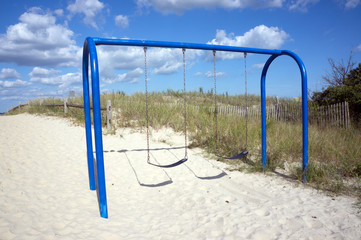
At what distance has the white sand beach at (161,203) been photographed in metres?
2.81

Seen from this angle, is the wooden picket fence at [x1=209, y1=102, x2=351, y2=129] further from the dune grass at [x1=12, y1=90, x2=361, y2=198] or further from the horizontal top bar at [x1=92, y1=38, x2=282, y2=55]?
the horizontal top bar at [x1=92, y1=38, x2=282, y2=55]

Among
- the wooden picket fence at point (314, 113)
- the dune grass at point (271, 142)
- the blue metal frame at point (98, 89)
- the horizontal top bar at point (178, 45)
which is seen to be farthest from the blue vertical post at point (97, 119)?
the wooden picket fence at point (314, 113)

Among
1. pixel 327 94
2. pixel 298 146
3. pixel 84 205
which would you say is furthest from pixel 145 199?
pixel 327 94

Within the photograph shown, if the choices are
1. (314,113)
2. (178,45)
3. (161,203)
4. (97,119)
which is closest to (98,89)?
(97,119)

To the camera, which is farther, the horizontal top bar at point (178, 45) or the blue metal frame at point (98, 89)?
the horizontal top bar at point (178, 45)

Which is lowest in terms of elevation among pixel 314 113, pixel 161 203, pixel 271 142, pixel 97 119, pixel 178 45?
pixel 161 203

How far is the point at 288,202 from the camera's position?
11.7ft

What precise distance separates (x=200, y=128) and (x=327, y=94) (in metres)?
7.28

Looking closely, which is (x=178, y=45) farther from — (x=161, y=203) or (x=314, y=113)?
(x=314, y=113)

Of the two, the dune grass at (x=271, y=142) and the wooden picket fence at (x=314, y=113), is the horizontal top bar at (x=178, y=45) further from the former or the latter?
the wooden picket fence at (x=314, y=113)

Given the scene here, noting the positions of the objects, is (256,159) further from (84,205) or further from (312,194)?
(84,205)

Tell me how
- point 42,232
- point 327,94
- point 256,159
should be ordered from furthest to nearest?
point 327,94 < point 256,159 < point 42,232

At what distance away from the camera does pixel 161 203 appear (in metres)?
3.88

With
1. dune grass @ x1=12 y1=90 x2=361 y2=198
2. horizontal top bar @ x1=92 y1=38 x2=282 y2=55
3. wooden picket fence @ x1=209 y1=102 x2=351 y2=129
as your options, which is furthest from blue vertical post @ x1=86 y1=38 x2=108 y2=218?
wooden picket fence @ x1=209 y1=102 x2=351 y2=129
